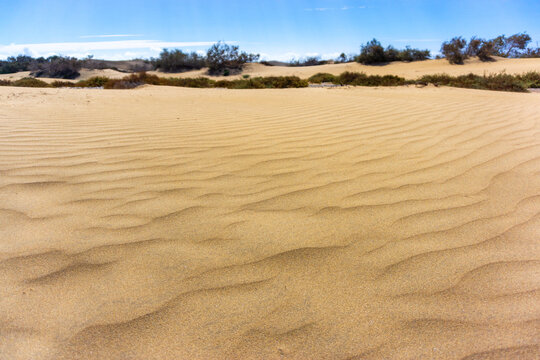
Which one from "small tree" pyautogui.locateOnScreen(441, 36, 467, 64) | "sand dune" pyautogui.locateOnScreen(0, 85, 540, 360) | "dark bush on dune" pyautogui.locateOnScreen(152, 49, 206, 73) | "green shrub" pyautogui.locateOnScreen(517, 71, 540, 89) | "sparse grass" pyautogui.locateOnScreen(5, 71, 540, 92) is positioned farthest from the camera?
"dark bush on dune" pyautogui.locateOnScreen(152, 49, 206, 73)

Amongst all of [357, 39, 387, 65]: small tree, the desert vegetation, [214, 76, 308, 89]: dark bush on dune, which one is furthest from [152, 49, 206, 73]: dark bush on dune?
[214, 76, 308, 89]: dark bush on dune

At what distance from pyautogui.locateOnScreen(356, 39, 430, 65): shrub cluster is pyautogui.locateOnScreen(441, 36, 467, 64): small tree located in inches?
92.2

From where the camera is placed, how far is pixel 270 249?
1.79 meters

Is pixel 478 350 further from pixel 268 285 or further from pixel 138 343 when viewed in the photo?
pixel 138 343

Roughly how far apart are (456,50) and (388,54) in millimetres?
4273

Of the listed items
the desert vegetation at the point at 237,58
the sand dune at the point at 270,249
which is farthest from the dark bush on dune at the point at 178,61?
the sand dune at the point at 270,249

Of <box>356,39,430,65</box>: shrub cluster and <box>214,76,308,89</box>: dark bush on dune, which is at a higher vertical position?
<box>356,39,430,65</box>: shrub cluster

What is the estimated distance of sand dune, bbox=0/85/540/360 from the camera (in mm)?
1286

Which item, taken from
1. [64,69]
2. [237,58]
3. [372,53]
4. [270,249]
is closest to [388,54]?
[372,53]

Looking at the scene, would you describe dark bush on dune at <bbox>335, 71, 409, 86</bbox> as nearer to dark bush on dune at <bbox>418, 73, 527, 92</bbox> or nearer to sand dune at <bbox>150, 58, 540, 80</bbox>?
dark bush on dune at <bbox>418, 73, 527, 92</bbox>

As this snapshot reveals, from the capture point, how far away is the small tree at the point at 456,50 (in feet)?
66.8

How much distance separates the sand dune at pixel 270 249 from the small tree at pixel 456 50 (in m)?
20.1

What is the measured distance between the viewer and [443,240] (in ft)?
6.07

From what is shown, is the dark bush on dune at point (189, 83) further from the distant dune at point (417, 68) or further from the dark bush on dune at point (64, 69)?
the dark bush on dune at point (64, 69)
